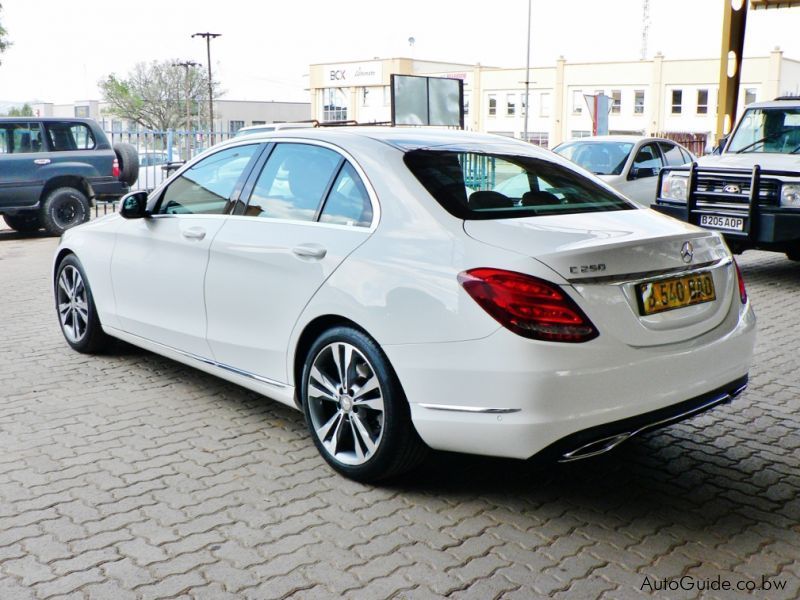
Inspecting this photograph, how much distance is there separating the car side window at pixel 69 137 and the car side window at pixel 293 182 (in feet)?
39.8

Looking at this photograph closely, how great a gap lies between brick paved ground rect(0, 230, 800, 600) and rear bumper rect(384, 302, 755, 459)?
432 mm

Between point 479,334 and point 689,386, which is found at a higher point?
point 479,334

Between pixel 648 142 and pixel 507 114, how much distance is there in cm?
7532

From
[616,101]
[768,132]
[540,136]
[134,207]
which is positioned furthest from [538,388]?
[540,136]

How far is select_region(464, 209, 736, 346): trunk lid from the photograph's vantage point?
3.53m

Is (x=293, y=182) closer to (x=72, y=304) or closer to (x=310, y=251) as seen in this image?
(x=310, y=251)

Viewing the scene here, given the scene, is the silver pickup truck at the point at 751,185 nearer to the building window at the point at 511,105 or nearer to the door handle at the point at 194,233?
the door handle at the point at 194,233

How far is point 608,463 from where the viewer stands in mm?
4527

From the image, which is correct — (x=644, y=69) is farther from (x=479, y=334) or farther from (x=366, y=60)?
(x=479, y=334)

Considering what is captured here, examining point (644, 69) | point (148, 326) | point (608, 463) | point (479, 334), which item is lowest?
point (608, 463)

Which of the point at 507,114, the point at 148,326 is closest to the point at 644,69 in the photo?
the point at 507,114

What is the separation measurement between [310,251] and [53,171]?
1262 centimetres

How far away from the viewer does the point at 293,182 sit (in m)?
4.60

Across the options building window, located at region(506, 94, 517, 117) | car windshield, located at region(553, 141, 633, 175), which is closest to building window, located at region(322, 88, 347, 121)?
building window, located at region(506, 94, 517, 117)
